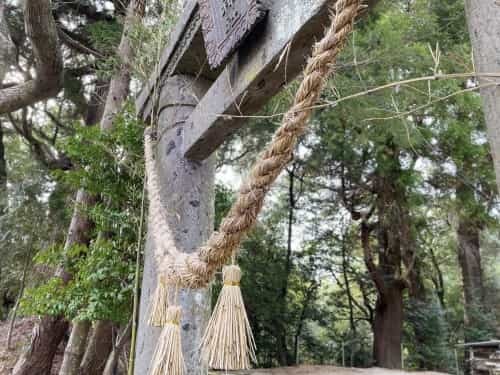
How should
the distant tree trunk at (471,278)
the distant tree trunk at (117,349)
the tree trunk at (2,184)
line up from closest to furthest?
the distant tree trunk at (117,349), the tree trunk at (2,184), the distant tree trunk at (471,278)

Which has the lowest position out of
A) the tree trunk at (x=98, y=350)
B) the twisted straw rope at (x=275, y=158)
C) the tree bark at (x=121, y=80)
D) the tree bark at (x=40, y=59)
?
the tree trunk at (x=98, y=350)

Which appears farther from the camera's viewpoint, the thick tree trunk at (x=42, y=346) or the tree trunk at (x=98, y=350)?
the thick tree trunk at (x=42, y=346)

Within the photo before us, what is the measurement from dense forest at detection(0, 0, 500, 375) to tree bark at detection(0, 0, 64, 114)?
0.11 ft

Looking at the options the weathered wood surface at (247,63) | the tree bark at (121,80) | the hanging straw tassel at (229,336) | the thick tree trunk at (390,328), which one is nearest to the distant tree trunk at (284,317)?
the thick tree trunk at (390,328)

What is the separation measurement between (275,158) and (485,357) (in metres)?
6.23

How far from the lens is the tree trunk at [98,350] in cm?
305

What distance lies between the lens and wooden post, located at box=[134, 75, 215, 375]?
4.80 feet

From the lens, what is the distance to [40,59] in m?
2.12

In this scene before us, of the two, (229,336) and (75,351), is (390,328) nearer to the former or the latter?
(75,351)

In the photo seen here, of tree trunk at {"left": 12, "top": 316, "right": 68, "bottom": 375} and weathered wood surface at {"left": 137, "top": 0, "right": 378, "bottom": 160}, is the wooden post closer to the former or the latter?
weathered wood surface at {"left": 137, "top": 0, "right": 378, "bottom": 160}

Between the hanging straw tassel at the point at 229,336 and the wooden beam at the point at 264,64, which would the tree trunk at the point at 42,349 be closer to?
the wooden beam at the point at 264,64

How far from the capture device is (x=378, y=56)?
3176mm

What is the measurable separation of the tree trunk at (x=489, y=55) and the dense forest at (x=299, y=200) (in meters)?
0.02

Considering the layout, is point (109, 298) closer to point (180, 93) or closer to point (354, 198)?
point (180, 93)
